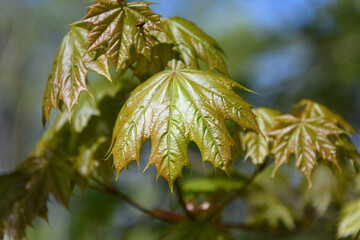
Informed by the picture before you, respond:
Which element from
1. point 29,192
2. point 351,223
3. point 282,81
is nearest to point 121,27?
point 29,192

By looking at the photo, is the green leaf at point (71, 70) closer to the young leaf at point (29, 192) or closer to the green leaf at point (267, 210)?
the young leaf at point (29, 192)

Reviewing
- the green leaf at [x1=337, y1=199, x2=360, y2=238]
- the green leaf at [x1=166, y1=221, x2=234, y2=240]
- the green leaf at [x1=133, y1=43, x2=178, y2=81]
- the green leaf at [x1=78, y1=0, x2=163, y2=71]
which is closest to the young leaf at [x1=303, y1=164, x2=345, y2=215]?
the green leaf at [x1=337, y1=199, x2=360, y2=238]

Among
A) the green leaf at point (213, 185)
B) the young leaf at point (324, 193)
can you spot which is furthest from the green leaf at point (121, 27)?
the young leaf at point (324, 193)

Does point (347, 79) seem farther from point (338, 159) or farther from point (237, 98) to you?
point (237, 98)

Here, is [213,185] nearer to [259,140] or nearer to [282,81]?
[259,140]

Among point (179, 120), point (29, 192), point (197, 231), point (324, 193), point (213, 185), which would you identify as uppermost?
point (179, 120)

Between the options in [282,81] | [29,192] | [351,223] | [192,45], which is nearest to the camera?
[192,45]

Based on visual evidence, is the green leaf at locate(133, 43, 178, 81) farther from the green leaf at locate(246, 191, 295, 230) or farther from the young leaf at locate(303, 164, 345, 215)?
the young leaf at locate(303, 164, 345, 215)
